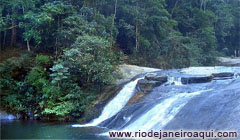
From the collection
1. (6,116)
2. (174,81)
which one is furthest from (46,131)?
(174,81)

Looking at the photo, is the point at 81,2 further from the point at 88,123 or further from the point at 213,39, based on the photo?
the point at 213,39

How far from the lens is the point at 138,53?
83.5ft

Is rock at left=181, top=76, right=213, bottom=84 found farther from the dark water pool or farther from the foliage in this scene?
the dark water pool

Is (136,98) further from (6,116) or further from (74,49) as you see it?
(6,116)

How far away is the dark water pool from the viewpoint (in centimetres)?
1108

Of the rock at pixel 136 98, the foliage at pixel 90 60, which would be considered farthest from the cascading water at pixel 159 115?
the foliage at pixel 90 60

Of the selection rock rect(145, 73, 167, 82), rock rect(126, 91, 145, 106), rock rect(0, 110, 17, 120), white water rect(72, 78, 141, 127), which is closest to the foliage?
white water rect(72, 78, 141, 127)

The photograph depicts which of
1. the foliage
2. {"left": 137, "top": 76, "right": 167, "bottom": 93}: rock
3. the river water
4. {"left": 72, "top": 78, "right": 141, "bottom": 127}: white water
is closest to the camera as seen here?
the river water

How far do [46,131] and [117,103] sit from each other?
4.08m

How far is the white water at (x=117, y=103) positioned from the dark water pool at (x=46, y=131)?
44.9 inches

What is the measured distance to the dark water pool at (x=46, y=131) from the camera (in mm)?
11078

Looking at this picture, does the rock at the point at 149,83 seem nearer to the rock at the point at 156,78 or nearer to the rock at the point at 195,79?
the rock at the point at 156,78

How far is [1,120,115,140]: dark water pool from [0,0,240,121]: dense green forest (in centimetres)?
120

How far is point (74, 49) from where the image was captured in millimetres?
15641
